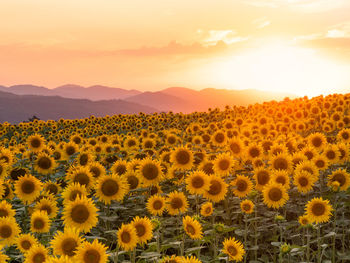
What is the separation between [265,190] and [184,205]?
198 centimetres

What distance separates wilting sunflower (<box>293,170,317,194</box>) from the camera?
800 centimetres

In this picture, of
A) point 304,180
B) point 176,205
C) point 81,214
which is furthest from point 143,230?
point 304,180

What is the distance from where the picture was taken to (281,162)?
886 cm

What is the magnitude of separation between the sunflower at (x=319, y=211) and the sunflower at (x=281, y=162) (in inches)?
75.0

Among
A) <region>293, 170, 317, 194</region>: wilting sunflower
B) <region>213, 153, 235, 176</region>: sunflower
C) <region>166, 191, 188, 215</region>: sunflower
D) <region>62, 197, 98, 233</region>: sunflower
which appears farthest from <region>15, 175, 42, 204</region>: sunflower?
<region>293, 170, 317, 194</region>: wilting sunflower

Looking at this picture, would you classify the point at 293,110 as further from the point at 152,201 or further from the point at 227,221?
the point at 152,201

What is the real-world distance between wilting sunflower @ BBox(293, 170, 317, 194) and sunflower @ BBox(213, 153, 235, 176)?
1587 mm

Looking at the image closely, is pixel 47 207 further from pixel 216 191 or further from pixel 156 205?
pixel 216 191

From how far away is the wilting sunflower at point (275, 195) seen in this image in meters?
7.59

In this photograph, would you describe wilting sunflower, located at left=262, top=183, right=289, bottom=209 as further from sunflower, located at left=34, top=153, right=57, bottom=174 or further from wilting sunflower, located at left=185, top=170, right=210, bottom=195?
sunflower, located at left=34, top=153, right=57, bottom=174

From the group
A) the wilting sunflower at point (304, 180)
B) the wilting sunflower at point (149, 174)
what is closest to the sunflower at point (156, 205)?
the wilting sunflower at point (149, 174)

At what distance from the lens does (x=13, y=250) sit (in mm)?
6805

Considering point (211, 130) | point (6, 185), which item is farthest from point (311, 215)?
point (211, 130)

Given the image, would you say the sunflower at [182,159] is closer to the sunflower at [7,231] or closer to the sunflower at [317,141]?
the sunflower at [317,141]
